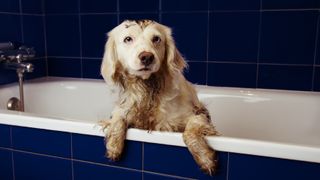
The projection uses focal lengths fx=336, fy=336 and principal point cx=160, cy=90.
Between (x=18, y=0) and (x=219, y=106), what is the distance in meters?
1.42

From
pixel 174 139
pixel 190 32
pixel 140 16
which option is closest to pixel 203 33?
pixel 190 32

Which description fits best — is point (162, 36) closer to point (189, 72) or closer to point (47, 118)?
point (47, 118)

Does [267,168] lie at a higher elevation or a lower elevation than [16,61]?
lower

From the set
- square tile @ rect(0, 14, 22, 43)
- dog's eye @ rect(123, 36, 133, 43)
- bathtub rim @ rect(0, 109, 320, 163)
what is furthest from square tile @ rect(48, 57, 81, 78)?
dog's eye @ rect(123, 36, 133, 43)

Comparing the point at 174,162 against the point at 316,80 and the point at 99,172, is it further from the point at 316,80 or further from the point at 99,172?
the point at 316,80

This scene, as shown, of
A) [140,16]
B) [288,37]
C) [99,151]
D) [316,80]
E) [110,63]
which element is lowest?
[99,151]

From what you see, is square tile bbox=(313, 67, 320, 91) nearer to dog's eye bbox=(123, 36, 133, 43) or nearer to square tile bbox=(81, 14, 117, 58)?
dog's eye bbox=(123, 36, 133, 43)

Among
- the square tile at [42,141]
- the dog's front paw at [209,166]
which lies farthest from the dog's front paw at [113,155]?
the dog's front paw at [209,166]

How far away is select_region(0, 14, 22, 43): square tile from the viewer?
204cm

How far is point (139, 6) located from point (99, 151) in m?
1.19

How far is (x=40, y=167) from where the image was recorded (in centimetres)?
131

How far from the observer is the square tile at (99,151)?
3.76 feet

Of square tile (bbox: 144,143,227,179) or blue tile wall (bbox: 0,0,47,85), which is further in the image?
blue tile wall (bbox: 0,0,47,85)

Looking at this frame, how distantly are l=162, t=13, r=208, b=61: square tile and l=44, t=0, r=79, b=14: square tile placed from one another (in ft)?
2.12
